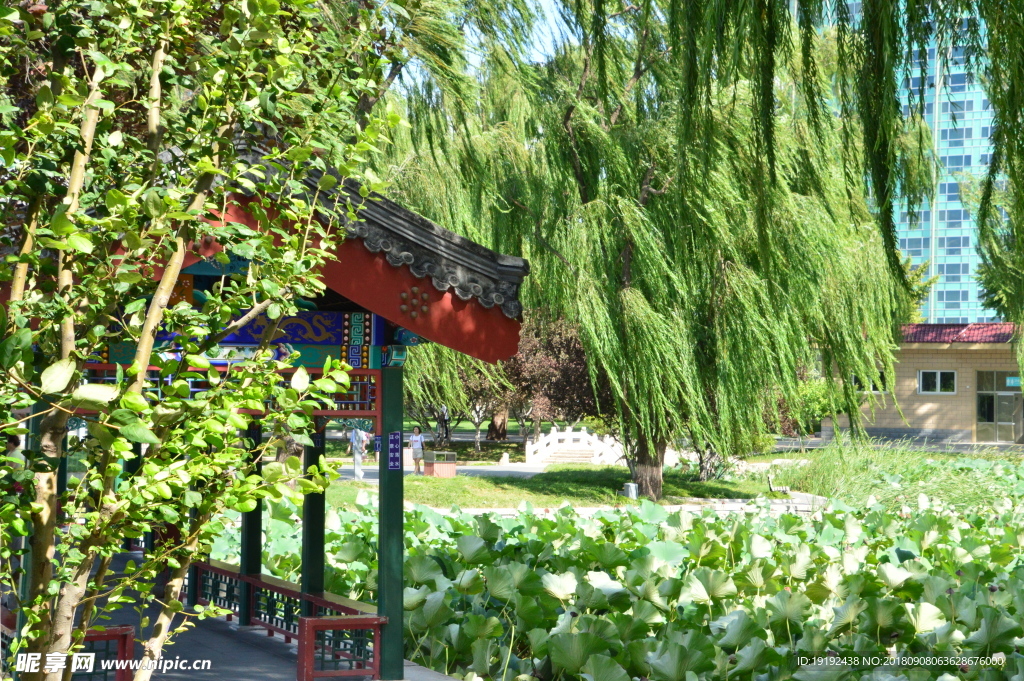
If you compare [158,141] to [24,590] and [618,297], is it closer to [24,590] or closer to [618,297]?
[24,590]

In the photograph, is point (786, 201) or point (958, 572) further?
point (786, 201)

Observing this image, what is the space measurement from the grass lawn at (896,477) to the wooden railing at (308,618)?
25.5 feet

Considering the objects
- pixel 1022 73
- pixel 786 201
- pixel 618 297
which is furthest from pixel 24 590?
pixel 786 201

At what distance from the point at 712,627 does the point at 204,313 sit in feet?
13.0

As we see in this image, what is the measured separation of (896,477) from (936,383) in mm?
26969

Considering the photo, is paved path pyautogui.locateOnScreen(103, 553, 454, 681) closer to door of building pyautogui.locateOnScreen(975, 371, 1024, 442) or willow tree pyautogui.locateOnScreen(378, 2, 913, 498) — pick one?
willow tree pyautogui.locateOnScreen(378, 2, 913, 498)

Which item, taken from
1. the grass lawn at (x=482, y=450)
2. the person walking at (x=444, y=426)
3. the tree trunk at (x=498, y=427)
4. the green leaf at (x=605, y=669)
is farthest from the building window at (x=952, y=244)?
the green leaf at (x=605, y=669)

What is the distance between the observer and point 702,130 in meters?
4.05

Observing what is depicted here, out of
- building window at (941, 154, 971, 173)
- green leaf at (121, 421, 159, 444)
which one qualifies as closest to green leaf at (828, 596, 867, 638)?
green leaf at (121, 421, 159, 444)

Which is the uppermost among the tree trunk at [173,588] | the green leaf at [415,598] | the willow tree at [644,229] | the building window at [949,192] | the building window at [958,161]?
the building window at [958,161]

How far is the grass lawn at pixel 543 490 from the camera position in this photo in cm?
1839

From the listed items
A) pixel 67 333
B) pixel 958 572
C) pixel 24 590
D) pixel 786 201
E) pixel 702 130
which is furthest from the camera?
pixel 786 201

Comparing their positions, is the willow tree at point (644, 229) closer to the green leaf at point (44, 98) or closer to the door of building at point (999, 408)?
the green leaf at point (44, 98)

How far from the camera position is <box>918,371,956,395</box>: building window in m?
38.1
